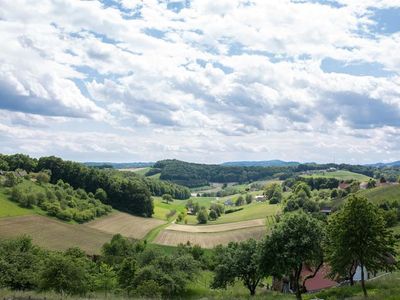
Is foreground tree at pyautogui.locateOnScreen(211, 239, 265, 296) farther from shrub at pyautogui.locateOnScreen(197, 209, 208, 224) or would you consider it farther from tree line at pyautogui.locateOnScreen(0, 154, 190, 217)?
tree line at pyautogui.locateOnScreen(0, 154, 190, 217)

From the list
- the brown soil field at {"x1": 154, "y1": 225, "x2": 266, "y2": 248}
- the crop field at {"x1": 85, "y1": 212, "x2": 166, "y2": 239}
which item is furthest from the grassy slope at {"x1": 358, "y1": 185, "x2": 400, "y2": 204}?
the crop field at {"x1": 85, "y1": 212, "x2": 166, "y2": 239}

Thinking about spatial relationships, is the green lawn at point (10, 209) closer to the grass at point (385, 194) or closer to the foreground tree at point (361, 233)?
the foreground tree at point (361, 233)

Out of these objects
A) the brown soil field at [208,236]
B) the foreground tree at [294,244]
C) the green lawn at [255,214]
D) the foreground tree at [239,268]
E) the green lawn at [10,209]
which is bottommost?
the brown soil field at [208,236]

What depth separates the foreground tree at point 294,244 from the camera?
42406mm

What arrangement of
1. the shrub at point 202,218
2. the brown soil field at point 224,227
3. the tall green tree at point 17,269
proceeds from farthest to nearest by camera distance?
the shrub at point 202,218
the brown soil field at point 224,227
the tall green tree at point 17,269

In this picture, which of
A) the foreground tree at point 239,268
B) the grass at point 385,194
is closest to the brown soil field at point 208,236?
the grass at point 385,194

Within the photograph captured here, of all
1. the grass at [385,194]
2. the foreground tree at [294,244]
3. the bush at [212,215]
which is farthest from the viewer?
the bush at [212,215]

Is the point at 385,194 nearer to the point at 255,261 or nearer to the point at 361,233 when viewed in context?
the point at 255,261

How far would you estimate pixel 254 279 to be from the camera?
63.5 metres

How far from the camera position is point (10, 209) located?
11881cm

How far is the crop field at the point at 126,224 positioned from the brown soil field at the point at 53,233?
683 centimetres

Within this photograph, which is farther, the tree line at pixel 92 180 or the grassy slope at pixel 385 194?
the tree line at pixel 92 180

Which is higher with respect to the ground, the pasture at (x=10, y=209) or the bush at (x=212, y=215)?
the pasture at (x=10, y=209)

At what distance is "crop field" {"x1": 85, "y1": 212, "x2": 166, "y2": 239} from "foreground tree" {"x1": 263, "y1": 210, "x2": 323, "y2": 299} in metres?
83.8
